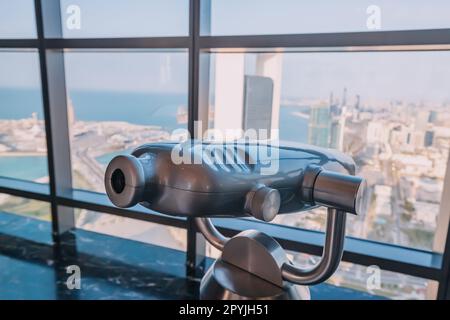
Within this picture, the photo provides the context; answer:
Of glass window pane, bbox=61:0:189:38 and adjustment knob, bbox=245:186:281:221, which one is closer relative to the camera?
adjustment knob, bbox=245:186:281:221

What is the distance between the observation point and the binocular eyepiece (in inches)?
18.9

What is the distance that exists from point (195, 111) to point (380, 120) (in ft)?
2.18

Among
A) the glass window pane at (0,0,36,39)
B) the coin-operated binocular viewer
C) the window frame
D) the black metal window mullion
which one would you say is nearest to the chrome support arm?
the coin-operated binocular viewer

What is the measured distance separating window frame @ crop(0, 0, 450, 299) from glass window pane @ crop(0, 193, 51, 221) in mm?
84

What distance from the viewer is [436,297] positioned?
115 cm

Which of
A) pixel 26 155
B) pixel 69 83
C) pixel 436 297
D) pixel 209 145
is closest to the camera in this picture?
pixel 209 145

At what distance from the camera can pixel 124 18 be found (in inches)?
58.1

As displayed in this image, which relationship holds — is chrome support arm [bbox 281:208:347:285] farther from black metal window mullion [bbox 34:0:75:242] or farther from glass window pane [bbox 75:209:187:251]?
black metal window mullion [bbox 34:0:75:242]

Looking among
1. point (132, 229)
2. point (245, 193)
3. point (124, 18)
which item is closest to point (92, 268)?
point (132, 229)

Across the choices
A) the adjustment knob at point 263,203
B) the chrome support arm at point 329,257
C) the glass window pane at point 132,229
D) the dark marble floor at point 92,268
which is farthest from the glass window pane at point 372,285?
the adjustment knob at point 263,203

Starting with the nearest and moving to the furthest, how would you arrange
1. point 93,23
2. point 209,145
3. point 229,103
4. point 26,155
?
point 209,145
point 229,103
point 93,23
point 26,155

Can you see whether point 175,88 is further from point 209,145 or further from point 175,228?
point 209,145

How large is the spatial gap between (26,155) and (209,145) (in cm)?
161
